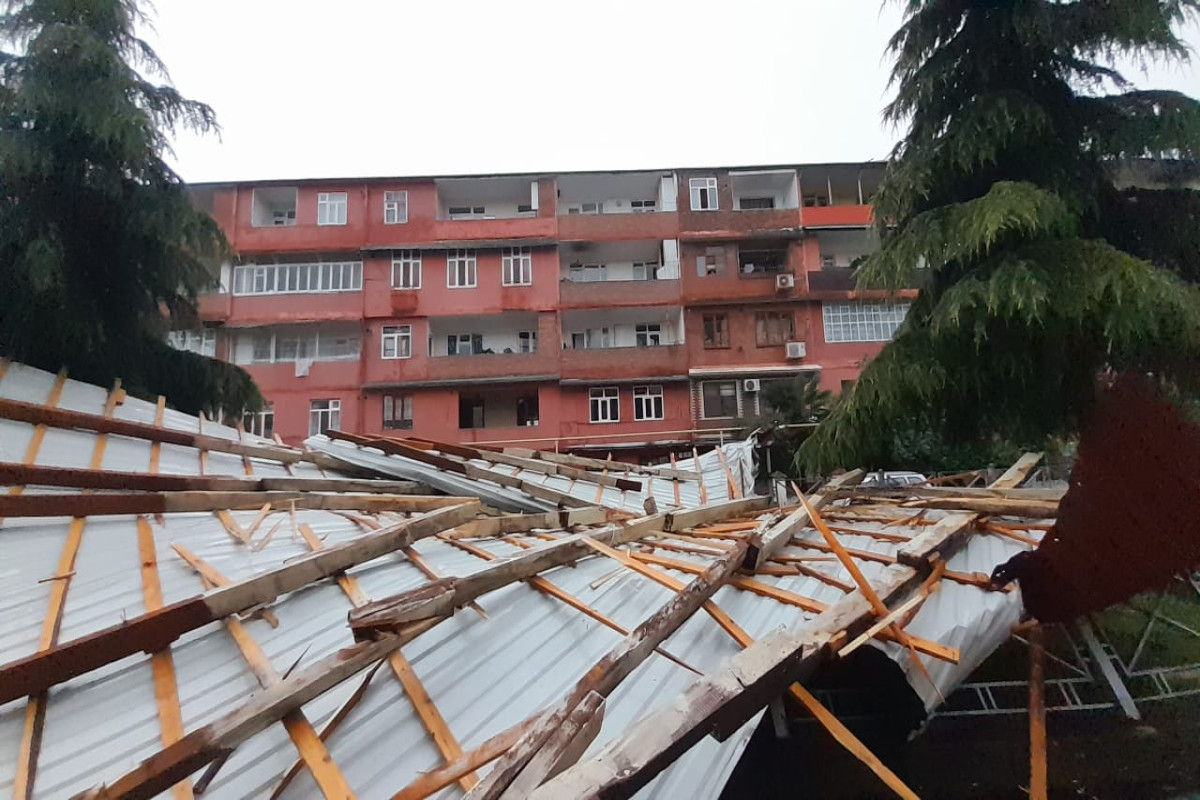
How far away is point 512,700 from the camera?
7.80 feet

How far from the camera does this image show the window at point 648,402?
65.0 feet

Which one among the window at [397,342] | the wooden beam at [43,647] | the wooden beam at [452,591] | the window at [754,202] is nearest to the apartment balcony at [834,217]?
the window at [754,202]

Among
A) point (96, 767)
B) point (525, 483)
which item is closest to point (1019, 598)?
point (96, 767)

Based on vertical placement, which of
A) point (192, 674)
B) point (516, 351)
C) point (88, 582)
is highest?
point (516, 351)

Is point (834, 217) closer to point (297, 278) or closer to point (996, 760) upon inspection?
point (297, 278)

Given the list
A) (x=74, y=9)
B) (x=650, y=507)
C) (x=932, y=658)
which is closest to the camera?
(x=932, y=658)

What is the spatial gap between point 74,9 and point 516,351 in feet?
47.5

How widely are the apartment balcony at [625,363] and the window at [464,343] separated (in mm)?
3252

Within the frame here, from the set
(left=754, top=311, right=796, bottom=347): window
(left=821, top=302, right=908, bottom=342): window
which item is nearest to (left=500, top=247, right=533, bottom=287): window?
(left=754, top=311, right=796, bottom=347): window

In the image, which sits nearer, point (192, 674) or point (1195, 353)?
point (192, 674)

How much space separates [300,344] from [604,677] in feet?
66.6

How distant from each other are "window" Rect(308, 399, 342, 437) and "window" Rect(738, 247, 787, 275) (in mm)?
13450

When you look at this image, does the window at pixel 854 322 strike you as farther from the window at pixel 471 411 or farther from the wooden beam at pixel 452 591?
the wooden beam at pixel 452 591

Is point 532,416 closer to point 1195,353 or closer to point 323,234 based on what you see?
point 323,234
